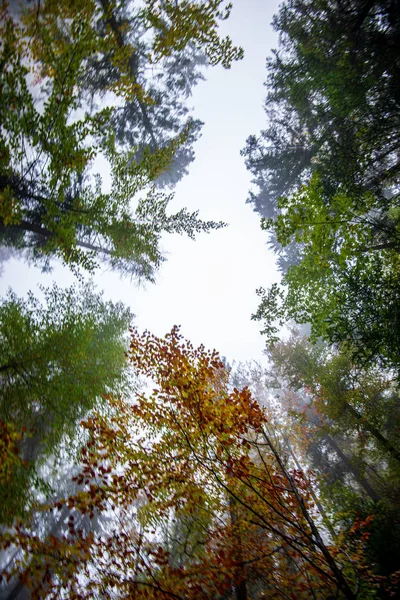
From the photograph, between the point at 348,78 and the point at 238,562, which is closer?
the point at 238,562

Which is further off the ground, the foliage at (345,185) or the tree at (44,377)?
the foliage at (345,185)

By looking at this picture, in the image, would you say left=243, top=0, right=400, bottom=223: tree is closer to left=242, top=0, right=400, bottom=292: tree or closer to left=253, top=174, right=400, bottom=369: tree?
left=242, top=0, right=400, bottom=292: tree

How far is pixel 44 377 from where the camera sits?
742cm

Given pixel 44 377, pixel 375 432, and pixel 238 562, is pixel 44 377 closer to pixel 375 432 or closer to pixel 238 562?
pixel 238 562

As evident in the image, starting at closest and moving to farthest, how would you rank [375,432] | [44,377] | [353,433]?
[44,377], [375,432], [353,433]

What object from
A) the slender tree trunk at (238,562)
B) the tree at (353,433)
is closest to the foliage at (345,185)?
the tree at (353,433)

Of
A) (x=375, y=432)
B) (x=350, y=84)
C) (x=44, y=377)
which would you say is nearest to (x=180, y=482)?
(x=44, y=377)

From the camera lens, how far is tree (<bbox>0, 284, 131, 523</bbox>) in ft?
20.9

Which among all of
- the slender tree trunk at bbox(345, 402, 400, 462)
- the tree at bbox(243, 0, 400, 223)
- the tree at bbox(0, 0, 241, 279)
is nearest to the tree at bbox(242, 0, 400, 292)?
the tree at bbox(243, 0, 400, 223)

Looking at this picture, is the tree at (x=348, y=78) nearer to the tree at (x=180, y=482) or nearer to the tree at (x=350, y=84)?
the tree at (x=350, y=84)

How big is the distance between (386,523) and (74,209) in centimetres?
1350

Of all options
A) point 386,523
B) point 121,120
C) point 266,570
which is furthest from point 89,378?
point 121,120

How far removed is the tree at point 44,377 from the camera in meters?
6.36

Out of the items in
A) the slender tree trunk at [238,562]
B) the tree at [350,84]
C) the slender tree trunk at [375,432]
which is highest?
the tree at [350,84]
